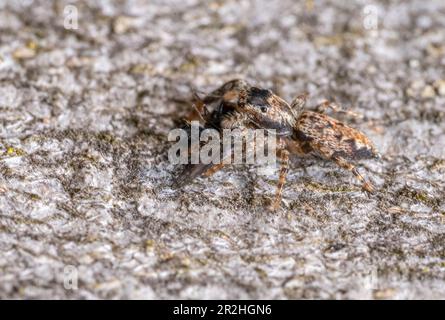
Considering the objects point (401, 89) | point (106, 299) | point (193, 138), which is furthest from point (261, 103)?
point (106, 299)

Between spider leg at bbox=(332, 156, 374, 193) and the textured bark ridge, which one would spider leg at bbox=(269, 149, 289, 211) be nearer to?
the textured bark ridge

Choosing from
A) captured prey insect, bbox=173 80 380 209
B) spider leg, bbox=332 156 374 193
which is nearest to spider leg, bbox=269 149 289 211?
captured prey insect, bbox=173 80 380 209

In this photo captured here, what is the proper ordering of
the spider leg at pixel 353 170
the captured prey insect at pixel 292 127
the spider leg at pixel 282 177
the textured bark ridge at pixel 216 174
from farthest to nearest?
the captured prey insect at pixel 292 127
the spider leg at pixel 353 170
the spider leg at pixel 282 177
the textured bark ridge at pixel 216 174

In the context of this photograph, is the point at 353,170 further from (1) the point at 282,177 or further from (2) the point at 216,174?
(2) the point at 216,174

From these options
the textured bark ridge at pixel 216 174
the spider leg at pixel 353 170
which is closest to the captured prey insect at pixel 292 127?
the spider leg at pixel 353 170

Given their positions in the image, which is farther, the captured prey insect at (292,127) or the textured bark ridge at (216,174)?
the captured prey insect at (292,127)

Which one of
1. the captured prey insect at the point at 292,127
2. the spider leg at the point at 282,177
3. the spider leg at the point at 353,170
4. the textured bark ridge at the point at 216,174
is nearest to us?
the textured bark ridge at the point at 216,174

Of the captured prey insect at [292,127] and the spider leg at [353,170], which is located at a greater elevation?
the captured prey insect at [292,127]

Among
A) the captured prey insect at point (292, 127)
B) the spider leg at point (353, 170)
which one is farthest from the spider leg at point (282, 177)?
the spider leg at point (353, 170)

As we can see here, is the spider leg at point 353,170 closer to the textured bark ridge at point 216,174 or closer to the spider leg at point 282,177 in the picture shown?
the textured bark ridge at point 216,174
